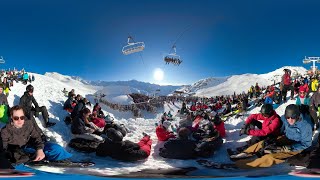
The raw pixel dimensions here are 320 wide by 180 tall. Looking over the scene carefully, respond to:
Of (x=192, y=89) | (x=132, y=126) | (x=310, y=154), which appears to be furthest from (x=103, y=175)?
(x=310, y=154)

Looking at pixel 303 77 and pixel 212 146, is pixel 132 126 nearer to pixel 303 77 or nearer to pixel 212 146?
pixel 212 146

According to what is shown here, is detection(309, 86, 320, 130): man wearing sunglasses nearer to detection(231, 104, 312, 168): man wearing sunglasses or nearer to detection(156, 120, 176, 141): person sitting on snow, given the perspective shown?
detection(231, 104, 312, 168): man wearing sunglasses

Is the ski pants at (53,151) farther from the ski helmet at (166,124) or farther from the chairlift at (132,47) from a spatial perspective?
the chairlift at (132,47)

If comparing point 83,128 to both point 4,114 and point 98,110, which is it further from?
point 4,114

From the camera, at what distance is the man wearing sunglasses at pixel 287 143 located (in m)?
7.63

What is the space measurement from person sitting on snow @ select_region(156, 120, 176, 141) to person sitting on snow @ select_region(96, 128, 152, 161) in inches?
9.6

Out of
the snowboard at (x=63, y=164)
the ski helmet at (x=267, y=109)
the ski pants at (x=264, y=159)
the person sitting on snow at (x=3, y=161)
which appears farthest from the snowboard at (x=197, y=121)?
the person sitting on snow at (x=3, y=161)

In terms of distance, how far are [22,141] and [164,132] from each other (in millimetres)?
2586

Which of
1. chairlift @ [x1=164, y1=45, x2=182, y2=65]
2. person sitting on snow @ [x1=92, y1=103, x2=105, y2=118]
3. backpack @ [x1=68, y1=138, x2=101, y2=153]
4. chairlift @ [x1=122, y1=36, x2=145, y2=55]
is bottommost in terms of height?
backpack @ [x1=68, y1=138, x2=101, y2=153]

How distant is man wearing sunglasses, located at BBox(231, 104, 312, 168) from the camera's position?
7.63 m

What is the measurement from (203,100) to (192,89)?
30cm

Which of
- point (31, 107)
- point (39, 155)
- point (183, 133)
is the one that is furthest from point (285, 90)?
point (31, 107)

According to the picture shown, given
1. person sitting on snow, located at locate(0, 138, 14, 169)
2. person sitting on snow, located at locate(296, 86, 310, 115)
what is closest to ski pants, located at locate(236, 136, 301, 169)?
person sitting on snow, located at locate(296, 86, 310, 115)

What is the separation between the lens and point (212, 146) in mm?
8117
